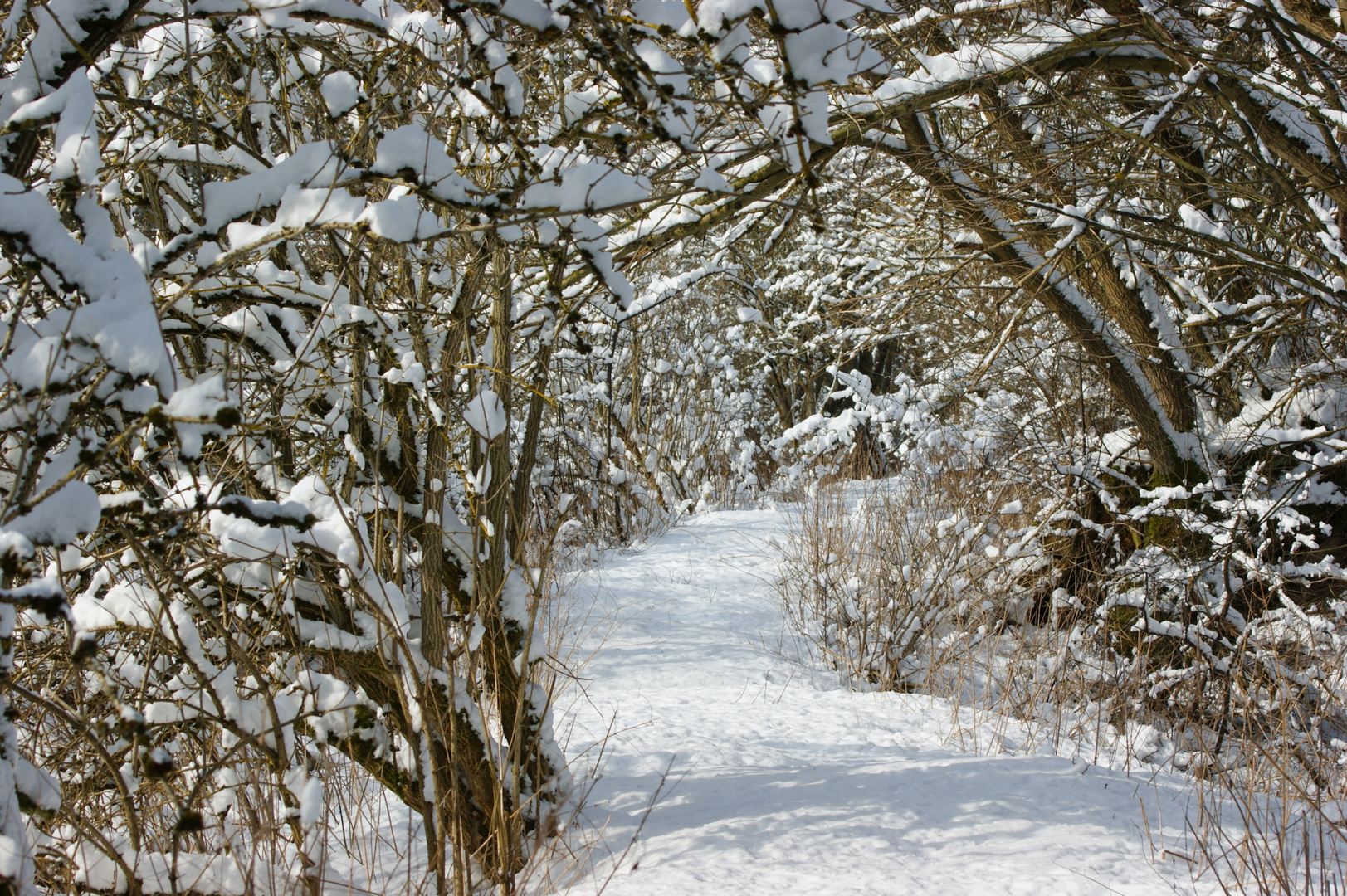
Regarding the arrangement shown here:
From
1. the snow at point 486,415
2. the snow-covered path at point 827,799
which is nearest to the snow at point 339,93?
the snow at point 486,415

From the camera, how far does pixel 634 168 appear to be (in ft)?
7.97

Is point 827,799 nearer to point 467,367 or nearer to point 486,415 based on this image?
point 486,415

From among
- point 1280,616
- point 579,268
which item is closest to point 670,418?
point 1280,616

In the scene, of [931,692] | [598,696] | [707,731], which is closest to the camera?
[707,731]

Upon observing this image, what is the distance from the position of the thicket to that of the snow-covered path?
31cm

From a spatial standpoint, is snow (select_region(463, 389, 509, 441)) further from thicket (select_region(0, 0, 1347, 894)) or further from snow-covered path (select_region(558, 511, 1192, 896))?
snow-covered path (select_region(558, 511, 1192, 896))

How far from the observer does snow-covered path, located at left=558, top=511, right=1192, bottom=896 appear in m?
1.97

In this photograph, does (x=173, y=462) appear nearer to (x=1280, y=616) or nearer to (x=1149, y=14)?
(x=1149, y=14)

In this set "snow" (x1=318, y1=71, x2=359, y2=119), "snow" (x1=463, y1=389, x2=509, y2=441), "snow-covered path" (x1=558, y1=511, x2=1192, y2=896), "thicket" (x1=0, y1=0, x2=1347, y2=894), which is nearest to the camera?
"thicket" (x1=0, y1=0, x2=1347, y2=894)

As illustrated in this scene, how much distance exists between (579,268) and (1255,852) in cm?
224

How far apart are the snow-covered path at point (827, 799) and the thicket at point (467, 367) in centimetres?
31

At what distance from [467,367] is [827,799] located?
1615 millimetres

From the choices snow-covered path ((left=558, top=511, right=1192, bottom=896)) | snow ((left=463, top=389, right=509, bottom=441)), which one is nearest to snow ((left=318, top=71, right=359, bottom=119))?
snow ((left=463, top=389, right=509, bottom=441))

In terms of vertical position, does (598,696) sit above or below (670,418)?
below
